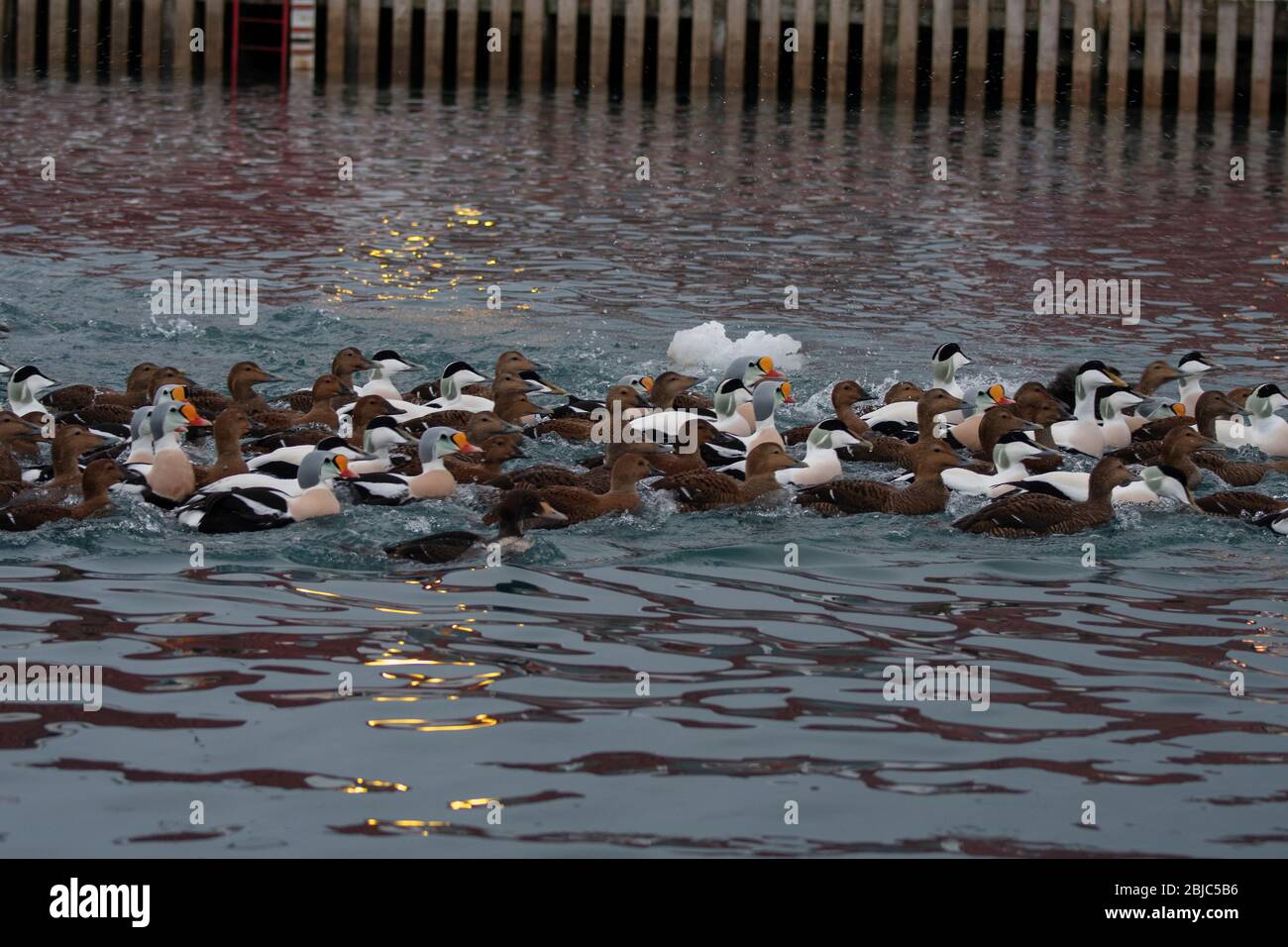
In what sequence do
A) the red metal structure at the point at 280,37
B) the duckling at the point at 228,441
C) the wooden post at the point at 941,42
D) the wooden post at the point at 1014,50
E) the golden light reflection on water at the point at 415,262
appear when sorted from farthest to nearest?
the red metal structure at the point at 280,37 < the wooden post at the point at 941,42 < the wooden post at the point at 1014,50 < the golden light reflection on water at the point at 415,262 < the duckling at the point at 228,441

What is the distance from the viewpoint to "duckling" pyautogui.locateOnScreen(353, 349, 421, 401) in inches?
643

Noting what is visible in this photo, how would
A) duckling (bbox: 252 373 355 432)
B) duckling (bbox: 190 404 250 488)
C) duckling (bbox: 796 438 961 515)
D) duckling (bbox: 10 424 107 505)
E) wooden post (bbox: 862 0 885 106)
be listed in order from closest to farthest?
duckling (bbox: 10 424 107 505)
duckling (bbox: 796 438 961 515)
duckling (bbox: 190 404 250 488)
duckling (bbox: 252 373 355 432)
wooden post (bbox: 862 0 885 106)

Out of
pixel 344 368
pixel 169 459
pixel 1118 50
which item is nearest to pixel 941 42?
pixel 1118 50

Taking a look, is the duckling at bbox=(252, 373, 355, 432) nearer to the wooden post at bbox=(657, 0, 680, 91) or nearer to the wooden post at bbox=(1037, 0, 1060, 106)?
the wooden post at bbox=(657, 0, 680, 91)

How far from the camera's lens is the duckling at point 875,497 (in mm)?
13203

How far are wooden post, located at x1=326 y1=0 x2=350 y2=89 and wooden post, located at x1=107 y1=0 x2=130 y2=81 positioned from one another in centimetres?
425

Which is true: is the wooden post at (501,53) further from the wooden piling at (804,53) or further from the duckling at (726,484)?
the duckling at (726,484)

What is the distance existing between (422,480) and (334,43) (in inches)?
1132

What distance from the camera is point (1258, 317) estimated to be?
826 inches

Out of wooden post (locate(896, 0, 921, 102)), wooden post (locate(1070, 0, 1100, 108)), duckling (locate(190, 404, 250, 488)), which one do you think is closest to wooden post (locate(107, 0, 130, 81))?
wooden post (locate(896, 0, 921, 102))

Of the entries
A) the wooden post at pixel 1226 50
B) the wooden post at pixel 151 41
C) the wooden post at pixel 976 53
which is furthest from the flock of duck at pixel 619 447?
the wooden post at pixel 151 41

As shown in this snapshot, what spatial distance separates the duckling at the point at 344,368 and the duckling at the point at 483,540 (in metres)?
4.88

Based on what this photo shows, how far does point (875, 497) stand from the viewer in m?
13.2

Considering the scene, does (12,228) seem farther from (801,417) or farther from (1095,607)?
(1095,607)
